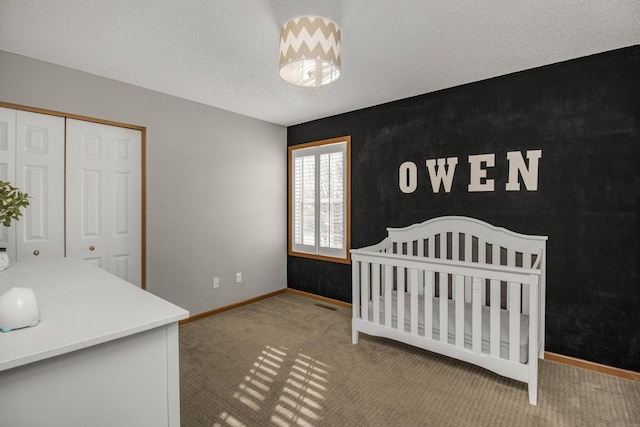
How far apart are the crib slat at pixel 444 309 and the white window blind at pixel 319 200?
5.22 ft

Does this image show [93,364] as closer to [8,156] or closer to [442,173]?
[8,156]

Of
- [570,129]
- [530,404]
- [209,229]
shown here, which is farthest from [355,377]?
[570,129]

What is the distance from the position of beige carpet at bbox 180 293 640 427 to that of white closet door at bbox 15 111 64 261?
1.34 meters

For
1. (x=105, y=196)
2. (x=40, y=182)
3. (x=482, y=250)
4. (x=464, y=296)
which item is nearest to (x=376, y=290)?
(x=464, y=296)

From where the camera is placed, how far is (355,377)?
222cm

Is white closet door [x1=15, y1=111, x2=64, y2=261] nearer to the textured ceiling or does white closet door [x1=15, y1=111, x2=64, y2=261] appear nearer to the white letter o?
the textured ceiling

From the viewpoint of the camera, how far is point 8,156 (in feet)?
7.46

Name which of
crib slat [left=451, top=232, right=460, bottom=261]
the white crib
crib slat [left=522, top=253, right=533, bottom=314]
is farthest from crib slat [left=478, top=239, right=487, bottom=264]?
crib slat [left=522, top=253, right=533, bottom=314]

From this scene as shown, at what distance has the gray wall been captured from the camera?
8.20 ft

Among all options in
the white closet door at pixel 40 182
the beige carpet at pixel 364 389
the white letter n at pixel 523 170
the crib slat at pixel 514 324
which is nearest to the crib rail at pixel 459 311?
the crib slat at pixel 514 324

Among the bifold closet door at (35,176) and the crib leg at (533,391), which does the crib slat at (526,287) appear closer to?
the crib leg at (533,391)

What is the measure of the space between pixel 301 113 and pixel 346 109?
1.70ft

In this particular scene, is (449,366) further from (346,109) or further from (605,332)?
(346,109)

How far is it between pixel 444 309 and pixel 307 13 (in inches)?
80.9
